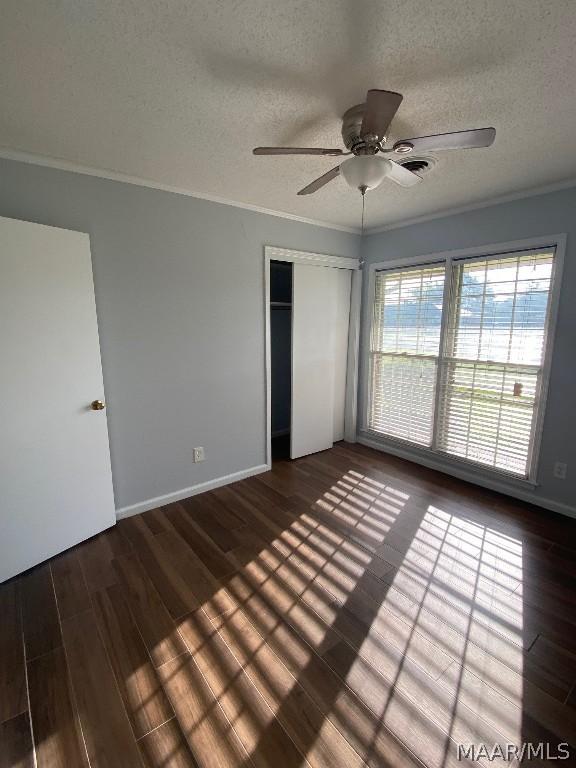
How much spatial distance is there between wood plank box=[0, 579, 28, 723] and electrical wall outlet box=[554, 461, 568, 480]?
11.2 ft

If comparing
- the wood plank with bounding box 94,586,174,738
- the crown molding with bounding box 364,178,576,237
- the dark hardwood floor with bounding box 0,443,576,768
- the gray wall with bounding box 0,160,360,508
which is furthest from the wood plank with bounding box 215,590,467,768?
the crown molding with bounding box 364,178,576,237

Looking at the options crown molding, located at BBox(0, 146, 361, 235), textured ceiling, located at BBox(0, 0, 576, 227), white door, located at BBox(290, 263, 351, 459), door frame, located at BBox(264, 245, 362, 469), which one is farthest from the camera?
white door, located at BBox(290, 263, 351, 459)

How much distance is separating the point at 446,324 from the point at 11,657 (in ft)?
12.0

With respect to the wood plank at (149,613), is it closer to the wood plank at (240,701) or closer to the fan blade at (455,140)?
the wood plank at (240,701)

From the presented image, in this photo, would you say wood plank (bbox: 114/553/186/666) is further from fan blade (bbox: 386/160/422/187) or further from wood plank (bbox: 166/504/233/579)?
fan blade (bbox: 386/160/422/187)

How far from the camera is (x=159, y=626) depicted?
1652mm

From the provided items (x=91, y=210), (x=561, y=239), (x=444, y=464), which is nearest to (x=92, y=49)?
(x=91, y=210)

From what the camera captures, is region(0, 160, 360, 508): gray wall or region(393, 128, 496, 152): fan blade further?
region(0, 160, 360, 508): gray wall

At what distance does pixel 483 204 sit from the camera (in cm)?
279

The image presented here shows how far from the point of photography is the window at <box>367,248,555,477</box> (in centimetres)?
268

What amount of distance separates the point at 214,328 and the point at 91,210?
1130mm

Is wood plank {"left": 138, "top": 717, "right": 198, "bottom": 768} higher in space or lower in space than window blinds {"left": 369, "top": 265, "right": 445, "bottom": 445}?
lower

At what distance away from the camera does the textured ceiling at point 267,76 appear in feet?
3.57

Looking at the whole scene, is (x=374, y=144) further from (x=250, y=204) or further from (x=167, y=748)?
(x=167, y=748)
